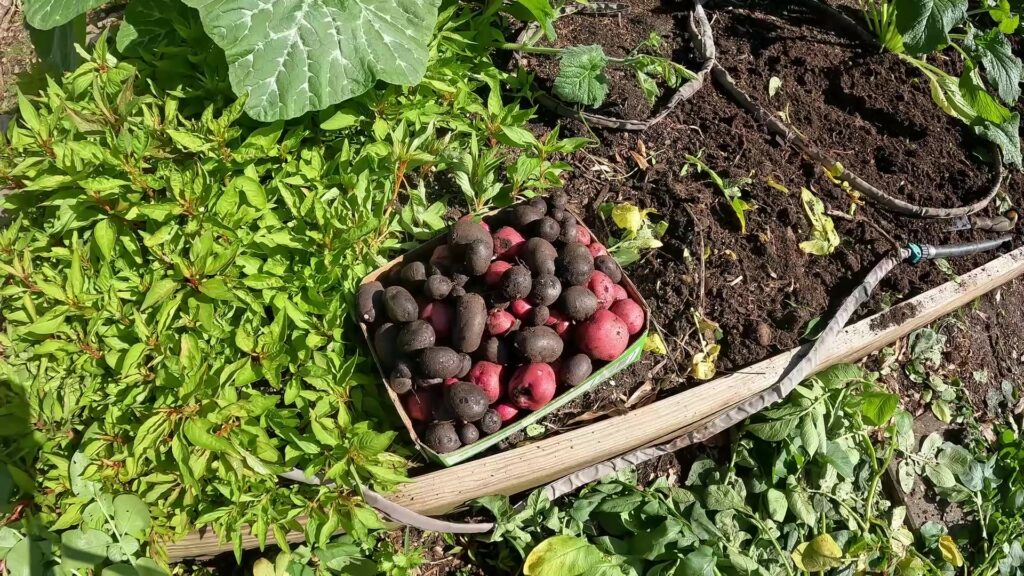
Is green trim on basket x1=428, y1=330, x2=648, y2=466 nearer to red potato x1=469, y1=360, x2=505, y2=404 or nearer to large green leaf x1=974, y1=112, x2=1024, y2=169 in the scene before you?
red potato x1=469, y1=360, x2=505, y2=404

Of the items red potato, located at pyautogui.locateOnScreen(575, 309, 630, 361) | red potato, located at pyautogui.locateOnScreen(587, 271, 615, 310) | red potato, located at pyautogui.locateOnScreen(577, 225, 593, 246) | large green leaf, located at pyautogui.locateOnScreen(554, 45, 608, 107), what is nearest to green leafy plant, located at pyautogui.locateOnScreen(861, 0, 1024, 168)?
large green leaf, located at pyautogui.locateOnScreen(554, 45, 608, 107)

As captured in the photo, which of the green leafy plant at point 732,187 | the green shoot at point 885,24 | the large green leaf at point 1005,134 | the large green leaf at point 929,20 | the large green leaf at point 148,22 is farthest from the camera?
the green shoot at point 885,24

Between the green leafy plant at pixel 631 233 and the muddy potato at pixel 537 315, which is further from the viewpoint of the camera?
the green leafy plant at pixel 631 233

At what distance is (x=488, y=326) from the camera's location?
85.6 inches

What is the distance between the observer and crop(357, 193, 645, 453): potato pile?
2072mm

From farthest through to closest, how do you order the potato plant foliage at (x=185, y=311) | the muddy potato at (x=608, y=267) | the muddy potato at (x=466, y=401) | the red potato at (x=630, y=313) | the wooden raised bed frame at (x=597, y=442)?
the muddy potato at (x=608, y=267) < the red potato at (x=630, y=313) < the wooden raised bed frame at (x=597, y=442) < the muddy potato at (x=466, y=401) < the potato plant foliage at (x=185, y=311)

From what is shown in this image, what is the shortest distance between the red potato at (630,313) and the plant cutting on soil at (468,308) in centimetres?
4

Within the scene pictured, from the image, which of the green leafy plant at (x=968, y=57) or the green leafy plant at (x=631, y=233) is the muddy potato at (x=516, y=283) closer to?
the green leafy plant at (x=631, y=233)

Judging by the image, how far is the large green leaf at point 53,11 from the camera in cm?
225

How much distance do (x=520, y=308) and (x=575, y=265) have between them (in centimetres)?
25

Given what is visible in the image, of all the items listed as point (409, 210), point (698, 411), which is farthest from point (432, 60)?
point (698, 411)

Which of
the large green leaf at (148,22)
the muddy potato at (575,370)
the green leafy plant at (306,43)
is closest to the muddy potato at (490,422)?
the muddy potato at (575,370)

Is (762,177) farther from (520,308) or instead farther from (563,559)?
(563,559)

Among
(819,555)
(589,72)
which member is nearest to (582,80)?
(589,72)
